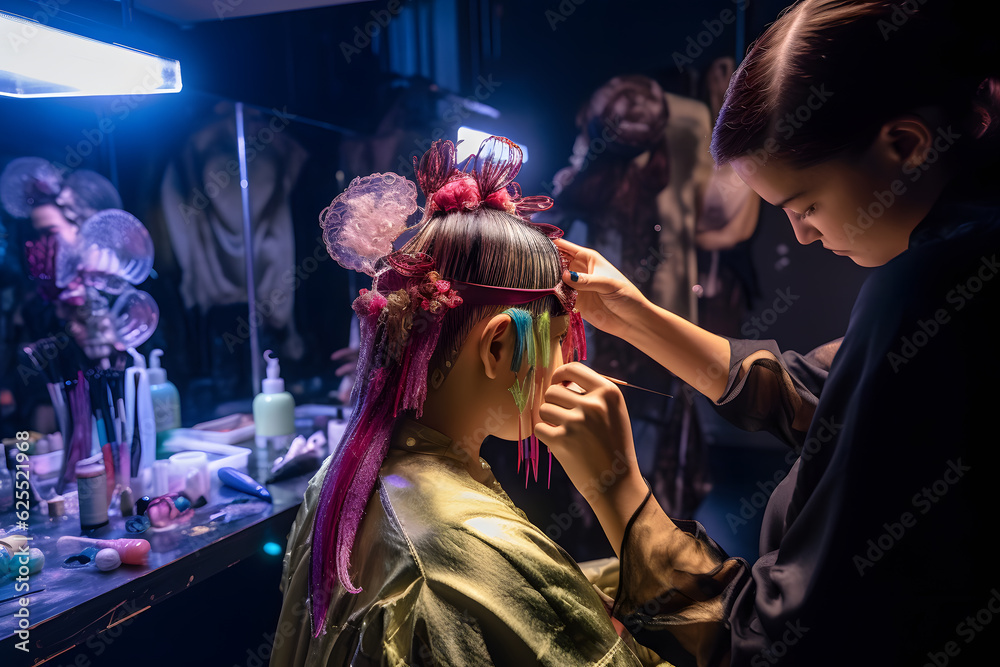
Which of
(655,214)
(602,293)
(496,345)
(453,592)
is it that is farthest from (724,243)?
(453,592)

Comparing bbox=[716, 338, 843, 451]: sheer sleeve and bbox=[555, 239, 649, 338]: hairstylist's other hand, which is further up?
bbox=[555, 239, 649, 338]: hairstylist's other hand

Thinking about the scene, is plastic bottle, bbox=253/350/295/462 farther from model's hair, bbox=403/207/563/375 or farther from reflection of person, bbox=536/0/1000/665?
reflection of person, bbox=536/0/1000/665

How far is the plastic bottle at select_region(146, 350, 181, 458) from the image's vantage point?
2.09m

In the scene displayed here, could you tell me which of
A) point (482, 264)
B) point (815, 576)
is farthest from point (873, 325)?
point (482, 264)

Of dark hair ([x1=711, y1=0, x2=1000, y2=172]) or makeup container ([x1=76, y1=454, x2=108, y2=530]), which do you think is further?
makeup container ([x1=76, y1=454, x2=108, y2=530])

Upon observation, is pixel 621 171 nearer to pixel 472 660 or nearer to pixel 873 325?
pixel 873 325

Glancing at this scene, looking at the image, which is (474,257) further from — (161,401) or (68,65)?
(161,401)

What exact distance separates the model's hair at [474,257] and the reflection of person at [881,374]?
0.40 meters

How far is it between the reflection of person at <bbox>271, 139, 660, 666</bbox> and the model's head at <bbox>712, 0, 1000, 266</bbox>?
17.7 inches

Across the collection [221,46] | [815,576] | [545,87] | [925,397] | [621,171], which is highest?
[221,46]

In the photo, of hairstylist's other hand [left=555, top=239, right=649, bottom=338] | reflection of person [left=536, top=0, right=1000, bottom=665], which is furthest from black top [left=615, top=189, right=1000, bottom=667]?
hairstylist's other hand [left=555, top=239, right=649, bottom=338]

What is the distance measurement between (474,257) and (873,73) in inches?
24.7

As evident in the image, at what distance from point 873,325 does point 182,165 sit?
2624 mm

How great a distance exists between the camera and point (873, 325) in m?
0.68
